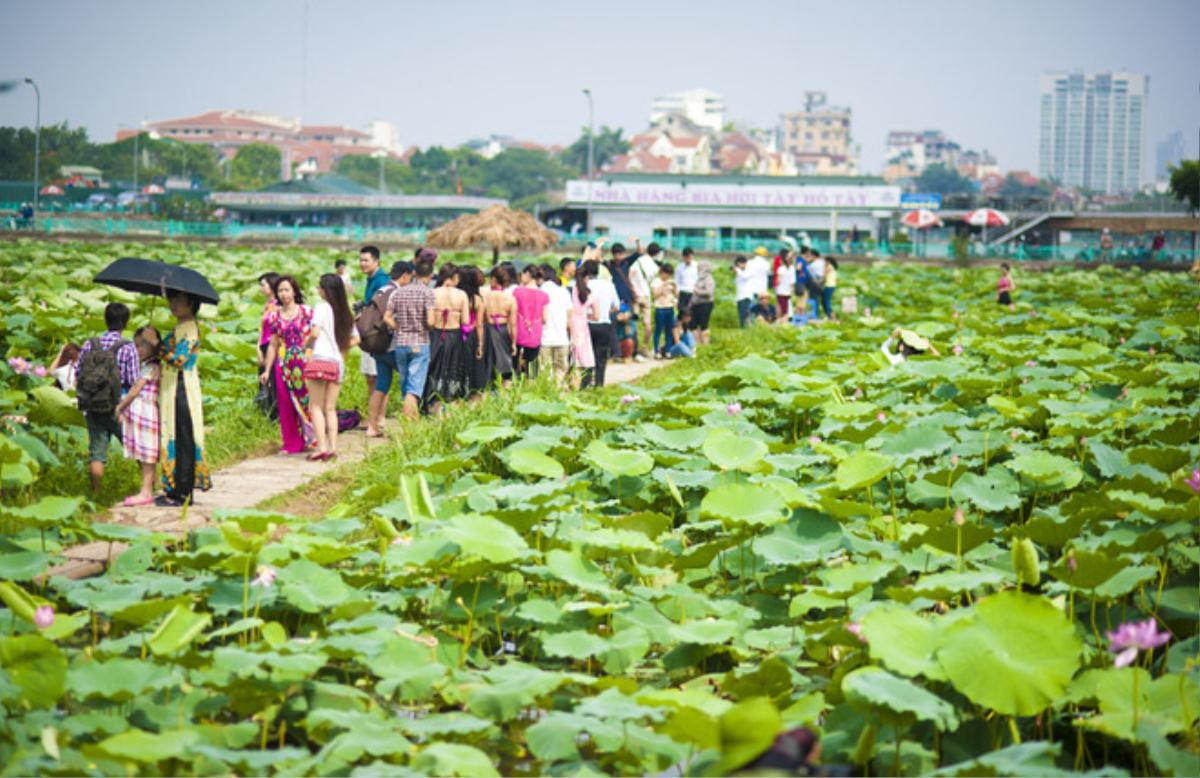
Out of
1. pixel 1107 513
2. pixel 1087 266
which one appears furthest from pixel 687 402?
pixel 1087 266

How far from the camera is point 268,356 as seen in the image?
805cm

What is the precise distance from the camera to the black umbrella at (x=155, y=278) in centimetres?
650

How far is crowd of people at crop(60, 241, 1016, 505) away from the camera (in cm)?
669

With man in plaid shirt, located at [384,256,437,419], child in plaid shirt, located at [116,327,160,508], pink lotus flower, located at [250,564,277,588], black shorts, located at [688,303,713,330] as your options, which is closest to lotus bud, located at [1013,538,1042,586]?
pink lotus flower, located at [250,564,277,588]

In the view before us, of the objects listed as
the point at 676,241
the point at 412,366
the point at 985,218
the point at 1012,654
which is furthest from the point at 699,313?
the point at 985,218

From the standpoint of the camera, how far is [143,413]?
21.8ft

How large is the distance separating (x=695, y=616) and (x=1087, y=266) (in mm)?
29588

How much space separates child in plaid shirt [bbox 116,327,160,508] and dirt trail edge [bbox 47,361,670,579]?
25cm

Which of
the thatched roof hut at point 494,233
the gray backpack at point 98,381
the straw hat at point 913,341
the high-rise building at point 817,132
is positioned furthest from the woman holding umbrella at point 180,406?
the high-rise building at point 817,132

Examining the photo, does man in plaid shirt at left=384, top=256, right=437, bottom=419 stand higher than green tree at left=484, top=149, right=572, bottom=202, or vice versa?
green tree at left=484, top=149, right=572, bottom=202

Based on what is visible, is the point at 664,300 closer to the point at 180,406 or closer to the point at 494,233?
the point at 180,406

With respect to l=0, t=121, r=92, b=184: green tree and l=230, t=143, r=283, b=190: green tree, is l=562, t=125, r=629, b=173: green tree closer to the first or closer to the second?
l=230, t=143, r=283, b=190: green tree

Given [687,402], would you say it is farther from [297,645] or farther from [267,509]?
[297,645]

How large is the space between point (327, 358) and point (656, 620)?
3.93m
